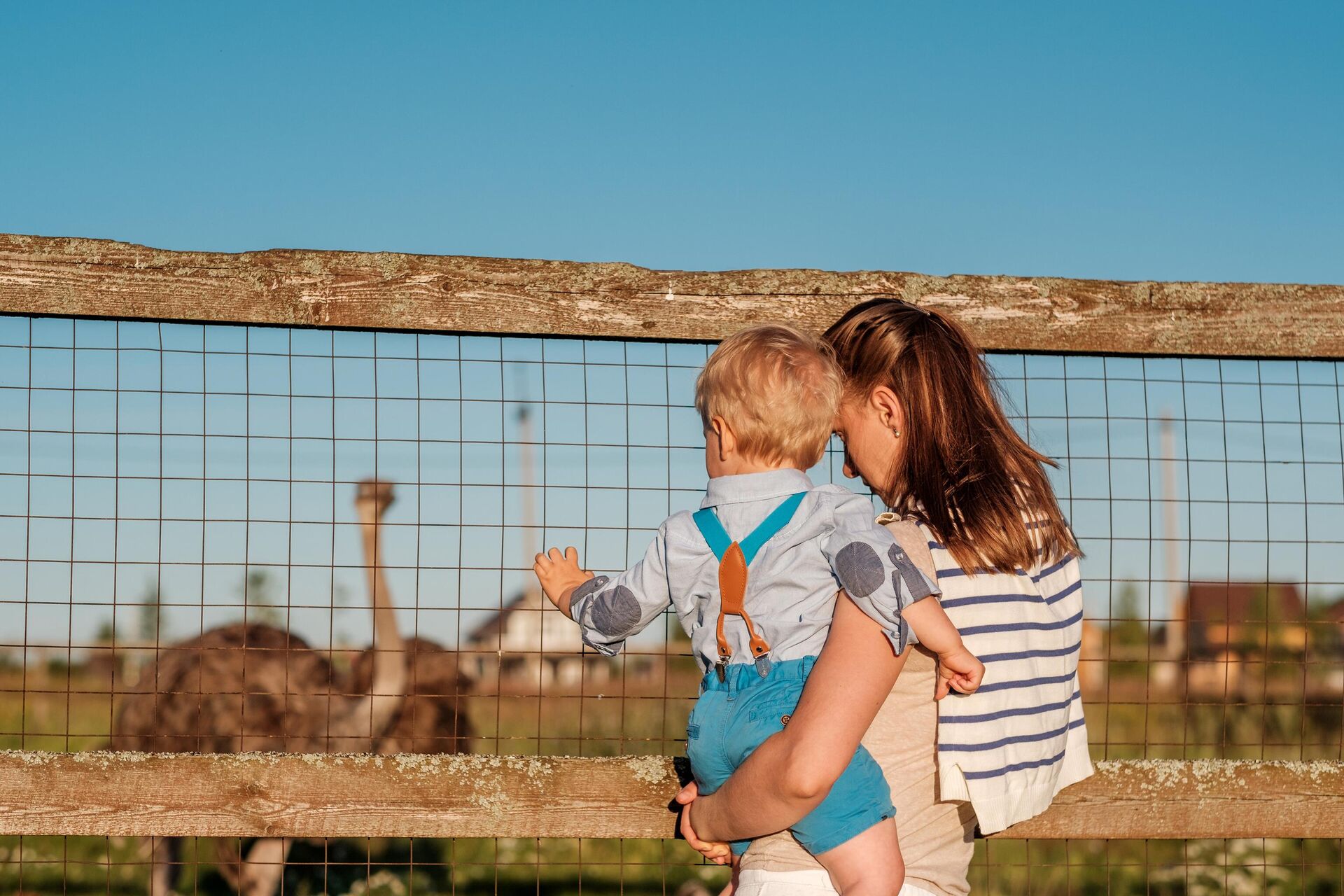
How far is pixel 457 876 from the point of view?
211 inches

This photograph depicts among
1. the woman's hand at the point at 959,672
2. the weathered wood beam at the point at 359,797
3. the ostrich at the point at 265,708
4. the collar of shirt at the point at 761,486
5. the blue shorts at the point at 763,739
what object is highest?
the collar of shirt at the point at 761,486

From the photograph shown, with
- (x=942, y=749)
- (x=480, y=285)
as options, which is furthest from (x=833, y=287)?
(x=942, y=749)

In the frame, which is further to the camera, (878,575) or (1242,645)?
(1242,645)

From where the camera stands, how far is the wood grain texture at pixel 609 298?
2.37 meters

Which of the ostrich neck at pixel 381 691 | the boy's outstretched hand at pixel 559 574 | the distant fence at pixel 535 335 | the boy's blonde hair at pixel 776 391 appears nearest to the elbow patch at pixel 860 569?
the boy's blonde hair at pixel 776 391

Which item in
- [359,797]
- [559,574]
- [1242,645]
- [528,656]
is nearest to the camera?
[559,574]

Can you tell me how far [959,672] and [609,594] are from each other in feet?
2.11

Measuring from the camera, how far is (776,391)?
1842mm

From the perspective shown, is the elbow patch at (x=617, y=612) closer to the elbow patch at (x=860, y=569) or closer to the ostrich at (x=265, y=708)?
the elbow patch at (x=860, y=569)

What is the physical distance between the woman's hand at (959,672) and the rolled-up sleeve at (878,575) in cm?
7

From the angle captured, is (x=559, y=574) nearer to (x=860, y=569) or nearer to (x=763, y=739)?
(x=763, y=739)

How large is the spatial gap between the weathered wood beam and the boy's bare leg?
767 mm

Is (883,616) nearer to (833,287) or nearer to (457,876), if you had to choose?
(833,287)

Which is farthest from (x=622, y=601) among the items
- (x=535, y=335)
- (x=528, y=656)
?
(x=528, y=656)
